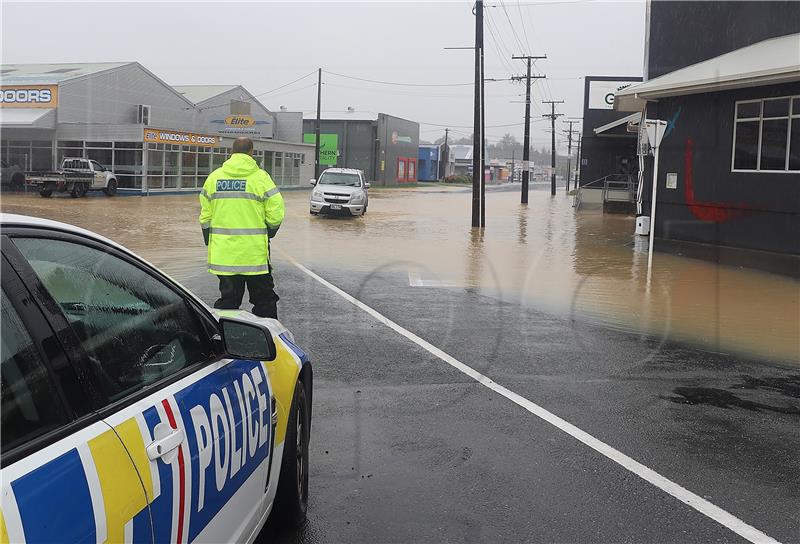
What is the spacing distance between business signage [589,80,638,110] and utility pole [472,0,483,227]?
19.4 meters

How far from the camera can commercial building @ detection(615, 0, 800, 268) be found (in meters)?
17.1

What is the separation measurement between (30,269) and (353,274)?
11.7 metres

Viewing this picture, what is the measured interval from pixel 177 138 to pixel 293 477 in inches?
1707

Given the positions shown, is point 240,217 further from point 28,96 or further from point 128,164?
point 28,96

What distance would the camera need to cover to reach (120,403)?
231 cm

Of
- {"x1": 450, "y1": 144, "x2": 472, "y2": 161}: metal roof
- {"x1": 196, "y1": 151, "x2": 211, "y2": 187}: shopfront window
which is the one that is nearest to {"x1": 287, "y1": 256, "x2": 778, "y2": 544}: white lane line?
{"x1": 196, "y1": 151, "x2": 211, "y2": 187}: shopfront window

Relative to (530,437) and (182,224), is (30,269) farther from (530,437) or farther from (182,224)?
(182,224)

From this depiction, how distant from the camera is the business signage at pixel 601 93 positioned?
44.0 metres

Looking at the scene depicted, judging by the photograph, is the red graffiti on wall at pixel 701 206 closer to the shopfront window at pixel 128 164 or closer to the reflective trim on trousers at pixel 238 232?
the reflective trim on trousers at pixel 238 232

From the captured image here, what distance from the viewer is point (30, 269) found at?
→ 2.12 meters

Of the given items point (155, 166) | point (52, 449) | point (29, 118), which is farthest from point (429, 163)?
point (52, 449)

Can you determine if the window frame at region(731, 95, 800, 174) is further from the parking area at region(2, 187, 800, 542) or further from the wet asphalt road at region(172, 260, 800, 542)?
the wet asphalt road at region(172, 260, 800, 542)

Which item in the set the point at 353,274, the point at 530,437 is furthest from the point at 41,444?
the point at 353,274

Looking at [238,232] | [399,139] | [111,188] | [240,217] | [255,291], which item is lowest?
[255,291]
